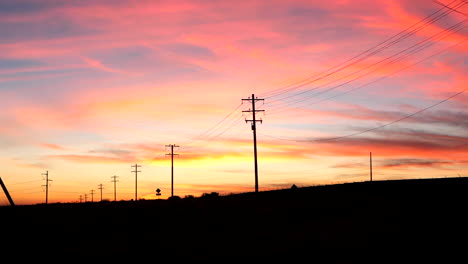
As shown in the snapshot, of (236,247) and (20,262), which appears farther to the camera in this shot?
(236,247)

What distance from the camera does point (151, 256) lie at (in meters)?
22.9

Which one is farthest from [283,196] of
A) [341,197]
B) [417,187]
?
[417,187]

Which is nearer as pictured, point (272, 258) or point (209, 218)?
point (272, 258)

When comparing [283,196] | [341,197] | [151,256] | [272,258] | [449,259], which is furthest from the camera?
[283,196]

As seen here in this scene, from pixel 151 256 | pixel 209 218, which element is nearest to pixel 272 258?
pixel 151 256

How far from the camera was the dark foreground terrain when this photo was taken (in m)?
22.4

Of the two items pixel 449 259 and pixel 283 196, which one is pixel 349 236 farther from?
pixel 283 196

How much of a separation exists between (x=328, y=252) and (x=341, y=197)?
844 inches

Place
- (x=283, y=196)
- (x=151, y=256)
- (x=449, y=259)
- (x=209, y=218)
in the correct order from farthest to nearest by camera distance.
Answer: (x=283, y=196)
(x=209, y=218)
(x=151, y=256)
(x=449, y=259)

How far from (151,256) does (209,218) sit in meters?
14.2

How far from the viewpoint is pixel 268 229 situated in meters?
30.2

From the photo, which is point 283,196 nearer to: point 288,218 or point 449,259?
point 288,218

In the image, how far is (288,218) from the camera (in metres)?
34.5

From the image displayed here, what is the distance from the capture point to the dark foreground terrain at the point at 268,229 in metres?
22.4
